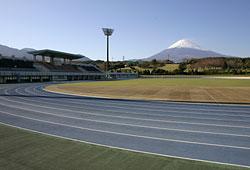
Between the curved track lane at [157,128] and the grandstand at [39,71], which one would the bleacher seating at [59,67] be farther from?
the curved track lane at [157,128]

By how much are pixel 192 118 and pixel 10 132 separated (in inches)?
337

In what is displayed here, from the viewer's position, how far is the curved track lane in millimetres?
8647

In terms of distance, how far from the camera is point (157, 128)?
465 inches

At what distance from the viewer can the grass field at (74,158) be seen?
271 inches

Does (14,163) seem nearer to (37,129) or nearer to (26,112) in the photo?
(37,129)

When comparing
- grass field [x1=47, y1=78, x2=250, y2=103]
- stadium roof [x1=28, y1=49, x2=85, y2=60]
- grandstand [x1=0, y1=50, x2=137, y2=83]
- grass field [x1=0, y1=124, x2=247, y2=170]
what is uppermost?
stadium roof [x1=28, y1=49, x2=85, y2=60]

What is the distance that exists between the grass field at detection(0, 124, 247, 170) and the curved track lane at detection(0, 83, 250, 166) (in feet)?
2.29

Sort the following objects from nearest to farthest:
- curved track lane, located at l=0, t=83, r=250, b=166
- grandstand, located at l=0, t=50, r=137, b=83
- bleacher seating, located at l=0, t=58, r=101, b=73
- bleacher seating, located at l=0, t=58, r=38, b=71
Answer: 1. curved track lane, located at l=0, t=83, r=250, b=166
2. grandstand, located at l=0, t=50, r=137, b=83
3. bleacher seating, located at l=0, t=58, r=101, b=73
4. bleacher seating, located at l=0, t=58, r=38, b=71

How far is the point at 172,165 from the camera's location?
701 cm

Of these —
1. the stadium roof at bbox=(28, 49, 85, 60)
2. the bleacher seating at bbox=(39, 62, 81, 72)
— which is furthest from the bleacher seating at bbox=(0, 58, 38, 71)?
the bleacher seating at bbox=(39, 62, 81, 72)

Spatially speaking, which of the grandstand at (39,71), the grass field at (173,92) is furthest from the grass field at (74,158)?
the grandstand at (39,71)

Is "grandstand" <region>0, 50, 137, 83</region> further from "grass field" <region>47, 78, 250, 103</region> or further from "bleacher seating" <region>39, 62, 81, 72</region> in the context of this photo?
"grass field" <region>47, 78, 250, 103</region>

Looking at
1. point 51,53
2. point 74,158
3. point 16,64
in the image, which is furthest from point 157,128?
point 51,53

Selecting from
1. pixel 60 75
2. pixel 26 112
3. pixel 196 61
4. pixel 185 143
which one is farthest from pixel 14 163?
pixel 196 61
